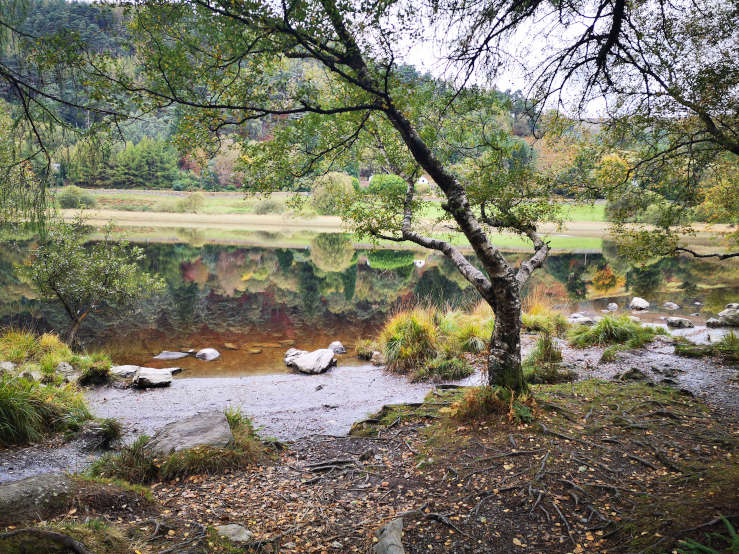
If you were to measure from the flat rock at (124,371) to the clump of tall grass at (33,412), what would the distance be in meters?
3.27

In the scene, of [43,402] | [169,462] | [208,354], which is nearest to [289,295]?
[208,354]

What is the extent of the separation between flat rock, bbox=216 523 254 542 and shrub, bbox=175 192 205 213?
54.6 metres

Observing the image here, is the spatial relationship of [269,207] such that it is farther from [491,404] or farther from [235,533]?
[235,533]

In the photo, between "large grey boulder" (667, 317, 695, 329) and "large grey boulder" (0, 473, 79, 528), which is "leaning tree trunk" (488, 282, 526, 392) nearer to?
"large grey boulder" (0, 473, 79, 528)

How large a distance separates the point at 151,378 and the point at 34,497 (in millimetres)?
7094

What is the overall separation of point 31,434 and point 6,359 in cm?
546

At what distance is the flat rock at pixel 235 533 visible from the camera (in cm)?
364

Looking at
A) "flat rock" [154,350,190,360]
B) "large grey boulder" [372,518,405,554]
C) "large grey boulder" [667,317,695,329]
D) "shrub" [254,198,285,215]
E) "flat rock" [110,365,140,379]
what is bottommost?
"flat rock" [154,350,190,360]

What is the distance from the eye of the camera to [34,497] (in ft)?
11.5

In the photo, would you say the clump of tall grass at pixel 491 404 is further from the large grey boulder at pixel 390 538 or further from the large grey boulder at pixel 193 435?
the large grey boulder at pixel 193 435

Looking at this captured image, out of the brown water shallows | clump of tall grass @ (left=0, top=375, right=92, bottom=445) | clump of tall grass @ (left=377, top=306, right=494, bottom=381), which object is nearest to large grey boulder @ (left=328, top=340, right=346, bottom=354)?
clump of tall grass @ (left=377, top=306, right=494, bottom=381)

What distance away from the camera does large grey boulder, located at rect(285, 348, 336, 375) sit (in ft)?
37.1

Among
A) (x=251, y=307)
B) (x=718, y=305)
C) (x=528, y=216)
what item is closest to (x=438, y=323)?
(x=528, y=216)

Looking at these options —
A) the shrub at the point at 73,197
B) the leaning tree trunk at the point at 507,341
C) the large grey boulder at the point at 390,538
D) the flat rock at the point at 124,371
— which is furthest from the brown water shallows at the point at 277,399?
the shrub at the point at 73,197
